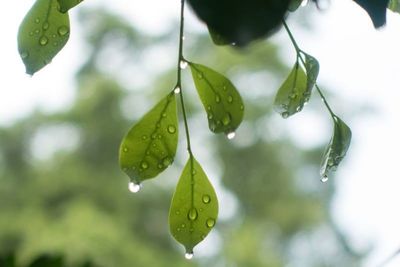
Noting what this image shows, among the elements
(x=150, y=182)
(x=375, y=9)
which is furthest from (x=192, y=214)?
(x=150, y=182)

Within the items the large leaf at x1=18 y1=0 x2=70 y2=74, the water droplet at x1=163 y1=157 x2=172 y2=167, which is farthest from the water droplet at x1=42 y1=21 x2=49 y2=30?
the water droplet at x1=163 y1=157 x2=172 y2=167

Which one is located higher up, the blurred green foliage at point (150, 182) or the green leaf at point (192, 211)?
the green leaf at point (192, 211)

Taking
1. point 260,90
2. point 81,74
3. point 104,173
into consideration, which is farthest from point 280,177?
point 81,74

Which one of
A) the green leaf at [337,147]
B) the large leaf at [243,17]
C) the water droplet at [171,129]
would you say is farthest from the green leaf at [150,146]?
the large leaf at [243,17]

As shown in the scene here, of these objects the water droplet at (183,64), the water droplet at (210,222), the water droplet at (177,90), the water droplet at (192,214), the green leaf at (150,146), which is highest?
the water droplet at (183,64)

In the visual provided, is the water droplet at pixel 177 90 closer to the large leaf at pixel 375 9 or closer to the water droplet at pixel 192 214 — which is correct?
the water droplet at pixel 192 214

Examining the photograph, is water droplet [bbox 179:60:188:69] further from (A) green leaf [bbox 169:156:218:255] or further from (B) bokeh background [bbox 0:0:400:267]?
(B) bokeh background [bbox 0:0:400:267]

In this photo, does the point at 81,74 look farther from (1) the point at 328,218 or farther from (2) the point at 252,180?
(1) the point at 328,218
